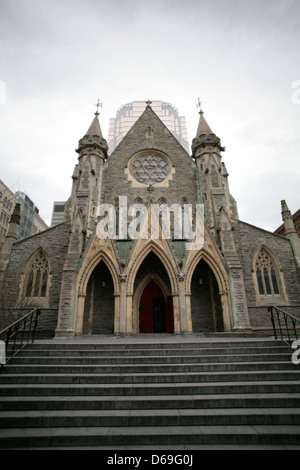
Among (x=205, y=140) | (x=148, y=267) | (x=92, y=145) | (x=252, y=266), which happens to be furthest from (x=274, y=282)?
(x=92, y=145)

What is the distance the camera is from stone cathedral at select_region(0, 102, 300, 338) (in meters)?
12.8

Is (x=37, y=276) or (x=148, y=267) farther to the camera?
(x=148, y=267)

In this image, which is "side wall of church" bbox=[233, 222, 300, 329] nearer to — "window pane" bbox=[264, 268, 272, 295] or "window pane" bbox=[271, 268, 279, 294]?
"window pane" bbox=[271, 268, 279, 294]

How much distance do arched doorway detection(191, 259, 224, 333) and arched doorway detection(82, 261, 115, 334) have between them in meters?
4.79

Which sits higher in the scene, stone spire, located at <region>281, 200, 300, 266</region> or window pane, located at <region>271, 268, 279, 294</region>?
stone spire, located at <region>281, 200, 300, 266</region>

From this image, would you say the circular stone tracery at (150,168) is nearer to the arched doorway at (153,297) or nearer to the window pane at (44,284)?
the arched doorway at (153,297)

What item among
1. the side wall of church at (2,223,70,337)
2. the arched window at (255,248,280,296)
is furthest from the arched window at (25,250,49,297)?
the arched window at (255,248,280,296)

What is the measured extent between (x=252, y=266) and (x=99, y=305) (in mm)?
9167

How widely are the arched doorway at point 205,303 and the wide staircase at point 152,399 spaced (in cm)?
770

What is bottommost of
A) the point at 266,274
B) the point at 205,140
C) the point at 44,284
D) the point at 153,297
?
the point at 153,297

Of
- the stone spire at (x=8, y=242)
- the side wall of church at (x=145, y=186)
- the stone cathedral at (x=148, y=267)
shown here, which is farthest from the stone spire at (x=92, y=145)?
the stone spire at (x=8, y=242)

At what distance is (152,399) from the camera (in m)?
4.54

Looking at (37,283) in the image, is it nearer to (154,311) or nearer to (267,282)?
(154,311)
